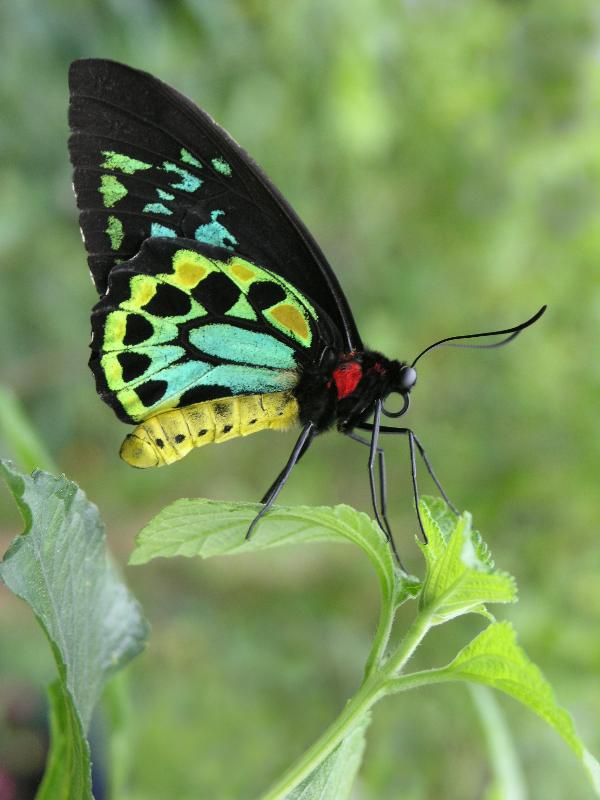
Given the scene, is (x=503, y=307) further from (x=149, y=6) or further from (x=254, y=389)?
(x=254, y=389)

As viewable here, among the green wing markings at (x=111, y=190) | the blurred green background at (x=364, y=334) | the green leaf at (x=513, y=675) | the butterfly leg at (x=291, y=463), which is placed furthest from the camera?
the blurred green background at (x=364, y=334)

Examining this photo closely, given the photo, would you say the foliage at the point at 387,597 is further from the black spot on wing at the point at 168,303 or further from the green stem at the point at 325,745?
the black spot on wing at the point at 168,303

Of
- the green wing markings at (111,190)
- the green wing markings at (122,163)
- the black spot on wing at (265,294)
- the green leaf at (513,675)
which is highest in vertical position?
the green wing markings at (122,163)

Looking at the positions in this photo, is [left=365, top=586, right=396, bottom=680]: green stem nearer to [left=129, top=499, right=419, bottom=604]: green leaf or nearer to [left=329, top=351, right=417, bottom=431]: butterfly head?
[left=129, top=499, right=419, bottom=604]: green leaf

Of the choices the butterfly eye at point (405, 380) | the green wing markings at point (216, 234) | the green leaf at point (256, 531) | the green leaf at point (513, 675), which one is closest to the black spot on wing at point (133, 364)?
the green wing markings at point (216, 234)

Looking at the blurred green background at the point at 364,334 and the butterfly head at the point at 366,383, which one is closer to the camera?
the butterfly head at the point at 366,383

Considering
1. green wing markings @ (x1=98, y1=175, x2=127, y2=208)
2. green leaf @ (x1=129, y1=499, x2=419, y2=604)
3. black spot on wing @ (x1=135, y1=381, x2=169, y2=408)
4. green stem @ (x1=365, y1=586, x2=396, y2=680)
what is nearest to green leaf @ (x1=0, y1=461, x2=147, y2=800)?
green leaf @ (x1=129, y1=499, x2=419, y2=604)
